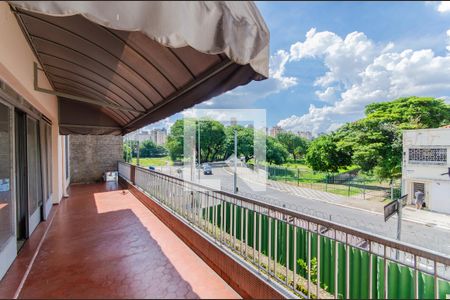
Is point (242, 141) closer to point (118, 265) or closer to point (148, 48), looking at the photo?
point (118, 265)

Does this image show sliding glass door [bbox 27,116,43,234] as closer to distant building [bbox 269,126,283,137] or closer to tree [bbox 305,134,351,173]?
tree [bbox 305,134,351,173]

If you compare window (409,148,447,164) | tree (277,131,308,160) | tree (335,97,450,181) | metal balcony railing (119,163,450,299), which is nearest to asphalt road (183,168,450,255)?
window (409,148,447,164)

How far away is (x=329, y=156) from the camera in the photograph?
108 feet

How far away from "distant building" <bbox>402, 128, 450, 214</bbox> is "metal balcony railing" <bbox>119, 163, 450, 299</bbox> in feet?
61.1

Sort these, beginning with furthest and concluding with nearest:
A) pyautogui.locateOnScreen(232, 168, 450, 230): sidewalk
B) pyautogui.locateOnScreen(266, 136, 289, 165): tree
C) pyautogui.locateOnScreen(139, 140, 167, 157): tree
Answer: pyautogui.locateOnScreen(266, 136, 289, 165): tree, pyautogui.locateOnScreen(139, 140, 167, 157): tree, pyautogui.locateOnScreen(232, 168, 450, 230): sidewalk

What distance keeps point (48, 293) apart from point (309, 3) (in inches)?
130

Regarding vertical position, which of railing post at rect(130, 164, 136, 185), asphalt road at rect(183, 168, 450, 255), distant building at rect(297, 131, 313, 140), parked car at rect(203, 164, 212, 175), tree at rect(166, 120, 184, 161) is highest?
distant building at rect(297, 131, 313, 140)

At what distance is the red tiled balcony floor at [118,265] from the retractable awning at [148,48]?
→ 6.57 ft

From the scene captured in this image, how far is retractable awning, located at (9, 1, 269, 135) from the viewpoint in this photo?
1013 millimetres

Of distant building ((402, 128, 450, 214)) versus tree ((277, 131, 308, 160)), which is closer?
distant building ((402, 128, 450, 214))

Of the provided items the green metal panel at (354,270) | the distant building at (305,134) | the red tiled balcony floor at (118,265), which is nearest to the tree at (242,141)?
the red tiled balcony floor at (118,265)

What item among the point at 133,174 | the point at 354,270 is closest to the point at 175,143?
the point at 133,174

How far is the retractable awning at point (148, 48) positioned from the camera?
1013 mm

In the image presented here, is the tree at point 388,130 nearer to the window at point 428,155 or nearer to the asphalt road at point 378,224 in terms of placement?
the window at point 428,155
